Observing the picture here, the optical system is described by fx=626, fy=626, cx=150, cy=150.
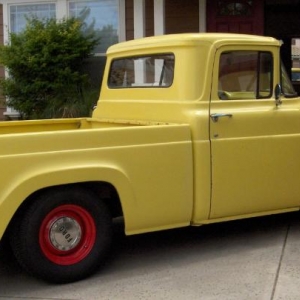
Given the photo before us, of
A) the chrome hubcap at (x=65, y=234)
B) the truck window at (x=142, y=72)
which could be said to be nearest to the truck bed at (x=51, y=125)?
the truck window at (x=142, y=72)

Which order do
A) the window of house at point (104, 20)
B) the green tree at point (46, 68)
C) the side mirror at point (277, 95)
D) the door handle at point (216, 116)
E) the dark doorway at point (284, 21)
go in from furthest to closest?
the dark doorway at point (284, 21), the window of house at point (104, 20), the green tree at point (46, 68), the side mirror at point (277, 95), the door handle at point (216, 116)

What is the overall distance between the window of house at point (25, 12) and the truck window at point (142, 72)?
5498mm

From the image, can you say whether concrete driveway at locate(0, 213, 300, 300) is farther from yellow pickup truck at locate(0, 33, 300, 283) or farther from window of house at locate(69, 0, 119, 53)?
window of house at locate(69, 0, 119, 53)

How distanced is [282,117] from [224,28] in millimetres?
5703

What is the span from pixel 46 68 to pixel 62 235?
5880mm

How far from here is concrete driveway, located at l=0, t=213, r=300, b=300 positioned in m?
4.50

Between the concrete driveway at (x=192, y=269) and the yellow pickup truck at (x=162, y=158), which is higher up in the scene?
the yellow pickup truck at (x=162, y=158)

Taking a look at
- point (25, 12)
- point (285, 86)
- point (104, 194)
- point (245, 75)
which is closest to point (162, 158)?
point (104, 194)

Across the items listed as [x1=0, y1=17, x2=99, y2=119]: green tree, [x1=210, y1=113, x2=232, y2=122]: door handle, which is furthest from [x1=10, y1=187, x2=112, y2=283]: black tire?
[x1=0, y1=17, x2=99, y2=119]: green tree

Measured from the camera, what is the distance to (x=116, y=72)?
6.29 meters

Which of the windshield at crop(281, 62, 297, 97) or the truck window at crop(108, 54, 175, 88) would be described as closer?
the truck window at crop(108, 54, 175, 88)

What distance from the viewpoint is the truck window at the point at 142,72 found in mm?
5535

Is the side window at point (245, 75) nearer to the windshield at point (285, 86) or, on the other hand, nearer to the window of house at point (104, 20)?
the windshield at point (285, 86)

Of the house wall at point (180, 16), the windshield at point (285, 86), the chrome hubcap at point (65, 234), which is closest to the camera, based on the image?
the chrome hubcap at point (65, 234)
